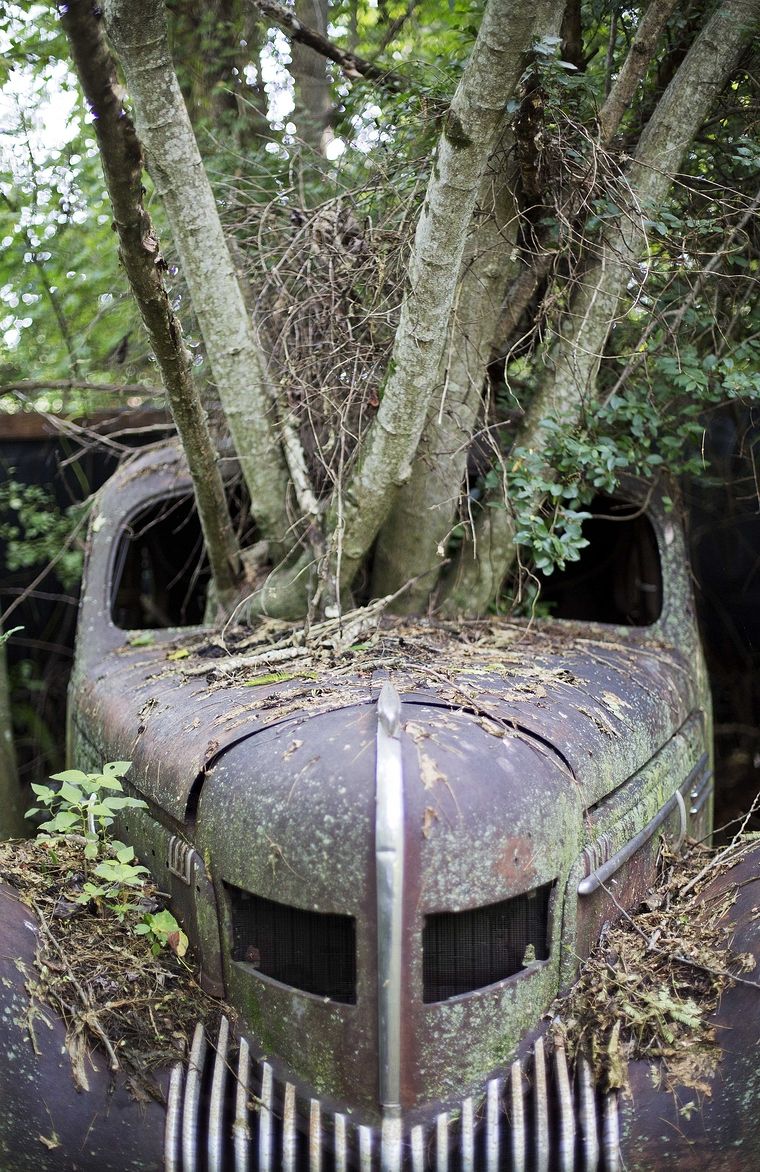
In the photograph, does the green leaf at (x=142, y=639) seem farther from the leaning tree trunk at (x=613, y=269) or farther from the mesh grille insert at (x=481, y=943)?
the mesh grille insert at (x=481, y=943)

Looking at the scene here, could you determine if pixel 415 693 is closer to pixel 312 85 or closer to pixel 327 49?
pixel 327 49

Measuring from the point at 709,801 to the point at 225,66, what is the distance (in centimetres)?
505

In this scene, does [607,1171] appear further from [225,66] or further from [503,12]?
[225,66]

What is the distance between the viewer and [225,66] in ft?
18.6

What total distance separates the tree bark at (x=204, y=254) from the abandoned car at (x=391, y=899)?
1.40 meters

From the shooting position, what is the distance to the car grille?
194 centimetres

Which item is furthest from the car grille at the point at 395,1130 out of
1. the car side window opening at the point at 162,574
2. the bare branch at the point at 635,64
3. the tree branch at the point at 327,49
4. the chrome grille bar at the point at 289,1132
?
the tree branch at the point at 327,49

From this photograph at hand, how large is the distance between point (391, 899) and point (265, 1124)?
0.61 meters

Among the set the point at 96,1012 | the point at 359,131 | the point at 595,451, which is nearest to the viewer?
the point at 96,1012

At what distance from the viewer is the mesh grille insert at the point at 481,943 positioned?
2.04 meters

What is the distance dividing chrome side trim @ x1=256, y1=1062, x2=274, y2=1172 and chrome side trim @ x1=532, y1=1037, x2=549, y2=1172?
0.58 meters

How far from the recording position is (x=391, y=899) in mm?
1880

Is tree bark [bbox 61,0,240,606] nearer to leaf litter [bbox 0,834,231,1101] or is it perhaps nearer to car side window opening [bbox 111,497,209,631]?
car side window opening [bbox 111,497,209,631]

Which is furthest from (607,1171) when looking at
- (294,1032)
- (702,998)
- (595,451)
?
(595,451)
